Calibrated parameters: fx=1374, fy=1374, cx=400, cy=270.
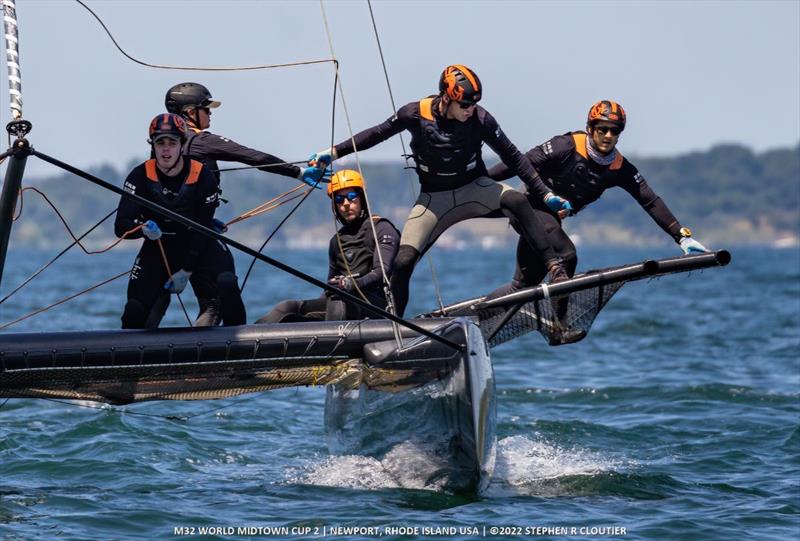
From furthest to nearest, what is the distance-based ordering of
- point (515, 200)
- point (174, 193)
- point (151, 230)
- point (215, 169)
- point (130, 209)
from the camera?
point (215, 169), point (515, 200), point (174, 193), point (130, 209), point (151, 230)

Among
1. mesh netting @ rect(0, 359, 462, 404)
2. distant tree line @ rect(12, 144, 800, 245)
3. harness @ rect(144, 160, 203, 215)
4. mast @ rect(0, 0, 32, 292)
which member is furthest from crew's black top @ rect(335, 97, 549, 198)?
distant tree line @ rect(12, 144, 800, 245)

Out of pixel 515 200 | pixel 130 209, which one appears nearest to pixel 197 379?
pixel 130 209

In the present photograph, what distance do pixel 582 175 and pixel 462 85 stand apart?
46.1 inches

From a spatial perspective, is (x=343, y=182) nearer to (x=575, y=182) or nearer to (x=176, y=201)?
(x=176, y=201)

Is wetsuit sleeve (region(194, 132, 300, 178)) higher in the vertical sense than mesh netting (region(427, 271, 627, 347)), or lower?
higher

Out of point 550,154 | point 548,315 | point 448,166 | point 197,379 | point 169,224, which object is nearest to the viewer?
point 169,224

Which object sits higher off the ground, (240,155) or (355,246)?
(240,155)

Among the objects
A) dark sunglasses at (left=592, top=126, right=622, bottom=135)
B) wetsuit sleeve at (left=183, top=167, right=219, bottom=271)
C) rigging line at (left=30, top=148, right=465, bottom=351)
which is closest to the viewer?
rigging line at (left=30, top=148, right=465, bottom=351)

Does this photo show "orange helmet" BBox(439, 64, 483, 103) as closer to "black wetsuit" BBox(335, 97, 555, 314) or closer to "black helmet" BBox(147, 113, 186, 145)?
"black wetsuit" BBox(335, 97, 555, 314)

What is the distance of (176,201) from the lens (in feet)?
28.3

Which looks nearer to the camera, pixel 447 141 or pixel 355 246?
pixel 447 141

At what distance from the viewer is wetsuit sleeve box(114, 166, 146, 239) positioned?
8508mm

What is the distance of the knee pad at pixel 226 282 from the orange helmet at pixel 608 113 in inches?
104

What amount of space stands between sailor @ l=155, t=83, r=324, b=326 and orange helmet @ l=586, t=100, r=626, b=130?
1.90 metres
